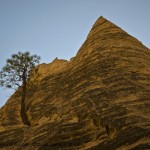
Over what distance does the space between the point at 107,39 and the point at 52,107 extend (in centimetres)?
1054

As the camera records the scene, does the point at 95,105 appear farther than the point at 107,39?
No

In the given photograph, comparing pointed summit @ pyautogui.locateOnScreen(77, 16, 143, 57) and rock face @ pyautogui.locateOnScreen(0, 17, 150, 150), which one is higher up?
pointed summit @ pyautogui.locateOnScreen(77, 16, 143, 57)

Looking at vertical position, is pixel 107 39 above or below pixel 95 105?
above

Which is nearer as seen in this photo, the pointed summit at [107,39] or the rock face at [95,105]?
the rock face at [95,105]

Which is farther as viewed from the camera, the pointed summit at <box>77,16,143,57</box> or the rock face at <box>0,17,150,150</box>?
the pointed summit at <box>77,16,143,57</box>

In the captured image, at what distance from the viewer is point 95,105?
23.0 m

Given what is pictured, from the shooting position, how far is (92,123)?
21.4 m

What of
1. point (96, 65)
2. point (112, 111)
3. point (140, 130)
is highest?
point (96, 65)

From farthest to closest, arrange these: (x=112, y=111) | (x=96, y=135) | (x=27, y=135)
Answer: (x=27, y=135)
(x=112, y=111)
(x=96, y=135)

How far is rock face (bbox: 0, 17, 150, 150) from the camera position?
19500 mm

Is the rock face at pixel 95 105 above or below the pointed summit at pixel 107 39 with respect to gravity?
below

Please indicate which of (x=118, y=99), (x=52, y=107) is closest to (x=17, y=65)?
(x=52, y=107)

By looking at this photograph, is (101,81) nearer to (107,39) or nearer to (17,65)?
(107,39)

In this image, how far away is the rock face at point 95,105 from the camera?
64.0ft
